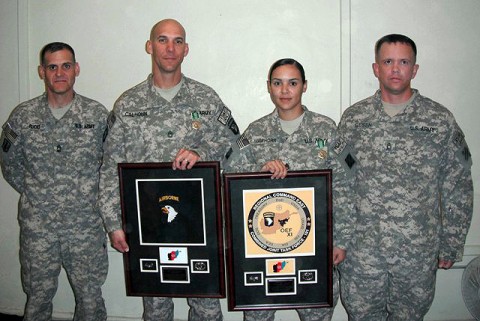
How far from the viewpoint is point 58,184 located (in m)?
2.69

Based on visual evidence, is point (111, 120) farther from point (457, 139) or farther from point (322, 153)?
point (457, 139)

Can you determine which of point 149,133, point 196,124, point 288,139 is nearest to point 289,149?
point 288,139

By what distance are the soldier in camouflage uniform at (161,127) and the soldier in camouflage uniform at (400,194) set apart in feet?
2.74

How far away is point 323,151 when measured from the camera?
2.36m

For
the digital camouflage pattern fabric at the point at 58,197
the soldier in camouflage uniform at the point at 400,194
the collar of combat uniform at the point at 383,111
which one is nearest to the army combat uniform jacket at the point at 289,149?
the soldier in camouflage uniform at the point at 400,194

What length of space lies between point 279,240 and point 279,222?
104 millimetres

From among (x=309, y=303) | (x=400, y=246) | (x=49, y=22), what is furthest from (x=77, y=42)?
(x=400, y=246)

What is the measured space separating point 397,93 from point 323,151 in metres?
0.62

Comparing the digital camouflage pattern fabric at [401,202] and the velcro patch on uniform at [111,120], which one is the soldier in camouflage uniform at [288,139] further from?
the velcro patch on uniform at [111,120]

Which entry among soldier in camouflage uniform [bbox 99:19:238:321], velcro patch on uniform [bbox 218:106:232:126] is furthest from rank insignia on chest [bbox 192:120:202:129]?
velcro patch on uniform [bbox 218:106:232:126]

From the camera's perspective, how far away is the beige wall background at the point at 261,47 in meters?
3.05

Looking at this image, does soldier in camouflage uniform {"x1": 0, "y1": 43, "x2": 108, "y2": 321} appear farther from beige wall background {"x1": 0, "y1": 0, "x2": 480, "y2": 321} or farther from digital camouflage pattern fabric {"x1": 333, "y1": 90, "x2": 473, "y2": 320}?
digital camouflage pattern fabric {"x1": 333, "y1": 90, "x2": 473, "y2": 320}

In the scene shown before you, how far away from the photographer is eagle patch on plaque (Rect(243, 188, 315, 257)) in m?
2.18

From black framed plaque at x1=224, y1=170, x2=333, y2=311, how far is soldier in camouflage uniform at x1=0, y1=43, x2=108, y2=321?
111 cm
